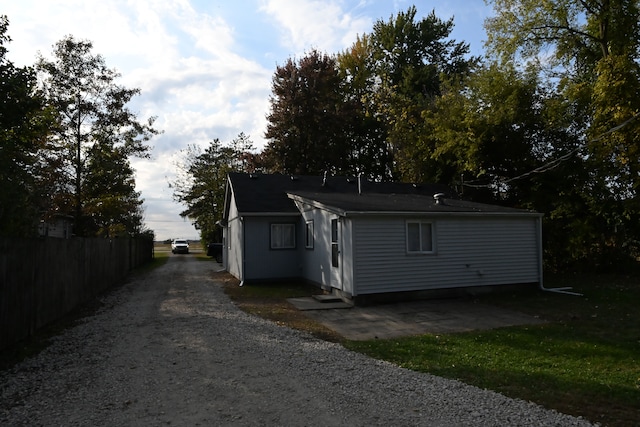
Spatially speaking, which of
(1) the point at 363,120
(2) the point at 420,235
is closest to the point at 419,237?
(2) the point at 420,235

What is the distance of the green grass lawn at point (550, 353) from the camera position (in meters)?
5.62

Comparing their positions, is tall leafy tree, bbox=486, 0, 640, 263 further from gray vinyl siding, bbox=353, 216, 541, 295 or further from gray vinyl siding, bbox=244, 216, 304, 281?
gray vinyl siding, bbox=244, 216, 304, 281

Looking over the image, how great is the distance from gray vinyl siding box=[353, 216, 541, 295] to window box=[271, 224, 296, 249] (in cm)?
622

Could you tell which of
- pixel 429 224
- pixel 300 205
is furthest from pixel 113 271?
pixel 429 224

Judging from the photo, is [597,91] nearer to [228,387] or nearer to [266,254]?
[266,254]

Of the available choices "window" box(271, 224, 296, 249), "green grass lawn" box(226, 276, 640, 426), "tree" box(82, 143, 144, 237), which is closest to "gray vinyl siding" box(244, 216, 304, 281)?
Result: "window" box(271, 224, 296, 249)

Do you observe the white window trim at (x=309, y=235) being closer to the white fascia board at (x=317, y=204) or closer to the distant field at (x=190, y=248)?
the white fascia board at (x=317, y=204)

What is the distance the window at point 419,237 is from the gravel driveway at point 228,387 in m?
5.57

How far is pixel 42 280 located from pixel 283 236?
400 inches

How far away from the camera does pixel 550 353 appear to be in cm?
784

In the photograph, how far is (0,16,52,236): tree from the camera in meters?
8.29

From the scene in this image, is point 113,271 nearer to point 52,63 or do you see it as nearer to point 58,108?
point 58,108

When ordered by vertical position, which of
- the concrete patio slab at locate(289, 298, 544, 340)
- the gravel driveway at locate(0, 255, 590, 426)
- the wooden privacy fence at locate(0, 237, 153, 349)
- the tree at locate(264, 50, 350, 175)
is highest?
the tree at locate(264, 50, 350, 175)

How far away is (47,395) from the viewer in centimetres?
565
